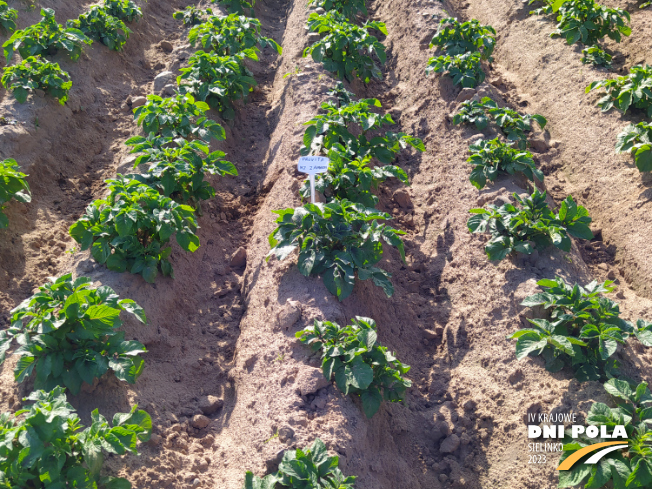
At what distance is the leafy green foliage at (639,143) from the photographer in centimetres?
410

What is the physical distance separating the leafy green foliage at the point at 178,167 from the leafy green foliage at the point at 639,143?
340 cm

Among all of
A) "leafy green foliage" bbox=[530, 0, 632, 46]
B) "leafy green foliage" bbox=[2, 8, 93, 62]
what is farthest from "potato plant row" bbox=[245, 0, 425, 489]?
"leafy green foliage" bbox=[2, 8, 93, 62]

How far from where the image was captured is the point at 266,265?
379cm

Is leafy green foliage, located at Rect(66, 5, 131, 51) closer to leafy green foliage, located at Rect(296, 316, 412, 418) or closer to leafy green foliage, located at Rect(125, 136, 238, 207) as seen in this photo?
leafy green foliage, located at Rect(125, 136, 238, 207)

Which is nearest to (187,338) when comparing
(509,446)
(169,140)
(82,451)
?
(82,451)

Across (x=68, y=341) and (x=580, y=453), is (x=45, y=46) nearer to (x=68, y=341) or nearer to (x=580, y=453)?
(x=68, y=341)

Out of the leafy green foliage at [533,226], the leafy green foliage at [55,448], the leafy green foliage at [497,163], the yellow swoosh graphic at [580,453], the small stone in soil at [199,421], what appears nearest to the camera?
the leafy green foliage at [55,448]

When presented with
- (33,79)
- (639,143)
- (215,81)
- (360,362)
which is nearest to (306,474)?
(360,362)

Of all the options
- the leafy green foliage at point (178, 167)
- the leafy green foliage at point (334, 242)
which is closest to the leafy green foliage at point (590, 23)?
the leafy green foliage at point (334, 242)

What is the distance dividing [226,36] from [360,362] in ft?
15.2

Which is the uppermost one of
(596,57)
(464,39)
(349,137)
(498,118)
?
(596,57)

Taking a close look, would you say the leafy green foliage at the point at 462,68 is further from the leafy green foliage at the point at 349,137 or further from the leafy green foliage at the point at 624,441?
the leafy green foliage at the point at 624,441

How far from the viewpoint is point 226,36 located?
19.4ft

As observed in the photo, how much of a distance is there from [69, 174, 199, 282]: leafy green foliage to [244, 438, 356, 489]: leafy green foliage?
5.62ft
